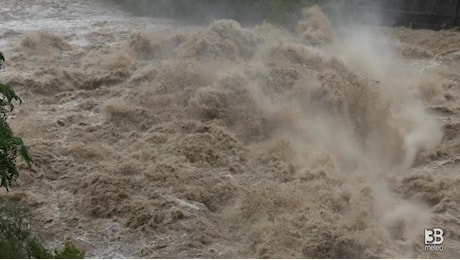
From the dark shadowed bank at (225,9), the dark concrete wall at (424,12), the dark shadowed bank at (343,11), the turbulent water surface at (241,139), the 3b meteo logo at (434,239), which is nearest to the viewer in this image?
the 3b meteo logo at (434,239)

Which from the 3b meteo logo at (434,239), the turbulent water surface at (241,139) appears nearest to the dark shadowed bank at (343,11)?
the turbulent water surface at (241,139)

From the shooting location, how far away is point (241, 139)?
1252 centimetres

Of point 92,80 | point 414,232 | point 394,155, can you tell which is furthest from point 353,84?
point 92,80

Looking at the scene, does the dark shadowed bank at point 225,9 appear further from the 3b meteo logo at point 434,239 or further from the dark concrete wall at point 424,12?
the 3b meteo logo at point 434,239

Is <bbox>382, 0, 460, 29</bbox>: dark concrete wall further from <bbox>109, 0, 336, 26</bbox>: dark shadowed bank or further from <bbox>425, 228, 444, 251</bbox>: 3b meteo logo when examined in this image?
<bbox>425, 228, 444, 251</bbox>: 3b meteo logo

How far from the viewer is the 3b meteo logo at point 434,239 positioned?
8.95m

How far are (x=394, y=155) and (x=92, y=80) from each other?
769cm

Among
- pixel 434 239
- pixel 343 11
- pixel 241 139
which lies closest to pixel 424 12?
pixel 343 11

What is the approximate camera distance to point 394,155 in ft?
39.8

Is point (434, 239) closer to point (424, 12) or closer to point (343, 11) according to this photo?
point (424, 12)

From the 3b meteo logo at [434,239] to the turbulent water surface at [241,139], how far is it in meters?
0.12

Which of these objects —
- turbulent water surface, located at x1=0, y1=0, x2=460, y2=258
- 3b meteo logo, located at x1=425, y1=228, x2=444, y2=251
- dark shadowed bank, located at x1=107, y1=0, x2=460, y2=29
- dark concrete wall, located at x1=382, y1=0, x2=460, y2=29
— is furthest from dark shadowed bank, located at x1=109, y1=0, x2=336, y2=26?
3b meteo logo, located at x1=425, y1=228, x2=444, y2=251

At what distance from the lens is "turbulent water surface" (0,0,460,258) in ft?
30.8

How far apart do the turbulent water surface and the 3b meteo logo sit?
0.38ft
